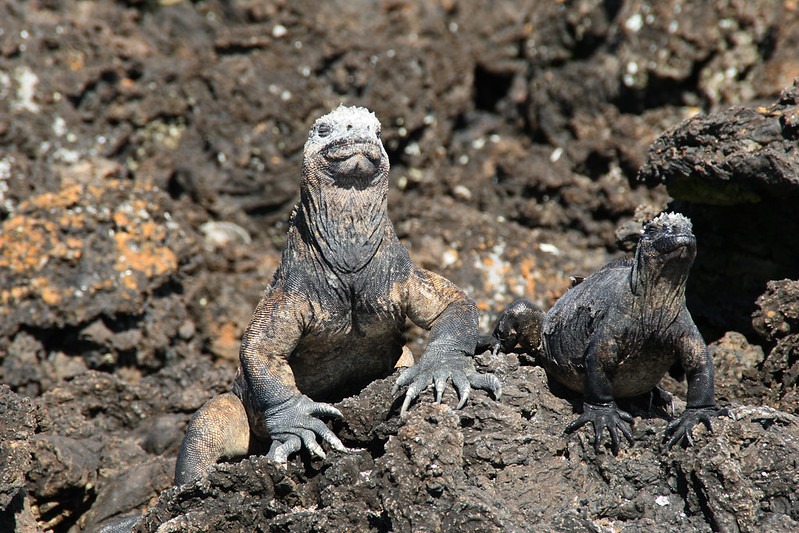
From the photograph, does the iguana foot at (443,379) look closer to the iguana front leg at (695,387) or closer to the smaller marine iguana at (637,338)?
the smaller marine iguana at (637,338)

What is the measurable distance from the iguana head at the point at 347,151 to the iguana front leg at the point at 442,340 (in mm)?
687

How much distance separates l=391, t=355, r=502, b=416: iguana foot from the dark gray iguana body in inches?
2.4

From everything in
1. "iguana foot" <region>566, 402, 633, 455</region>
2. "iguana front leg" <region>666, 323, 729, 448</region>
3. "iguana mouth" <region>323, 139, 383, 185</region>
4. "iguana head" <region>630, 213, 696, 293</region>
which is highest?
"iguana mouth" <region>323, 139, 383, 185</region>

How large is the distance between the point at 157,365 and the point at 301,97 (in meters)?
3.46

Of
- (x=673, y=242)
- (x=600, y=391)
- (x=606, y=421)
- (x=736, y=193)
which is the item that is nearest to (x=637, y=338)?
(x=600, y=391)

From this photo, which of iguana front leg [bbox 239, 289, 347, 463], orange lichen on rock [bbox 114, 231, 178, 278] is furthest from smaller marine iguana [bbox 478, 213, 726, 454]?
orange lichen on rock [bbox 114, 231, 178, 278]

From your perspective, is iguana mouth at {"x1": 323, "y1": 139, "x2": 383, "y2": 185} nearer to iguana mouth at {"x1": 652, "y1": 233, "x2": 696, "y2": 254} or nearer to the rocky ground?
the rocky ground

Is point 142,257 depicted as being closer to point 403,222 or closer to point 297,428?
point 403,222

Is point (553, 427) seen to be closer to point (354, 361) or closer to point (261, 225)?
point (354, 361)

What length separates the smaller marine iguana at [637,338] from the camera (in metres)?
5.30

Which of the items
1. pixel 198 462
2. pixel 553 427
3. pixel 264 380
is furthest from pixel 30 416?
pixel 553 427

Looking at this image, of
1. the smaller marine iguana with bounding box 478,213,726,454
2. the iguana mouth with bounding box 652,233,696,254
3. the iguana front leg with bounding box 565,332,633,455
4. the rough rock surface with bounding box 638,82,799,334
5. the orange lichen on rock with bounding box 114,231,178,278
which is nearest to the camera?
the iguana mouth with bounding box 652,233,696,254

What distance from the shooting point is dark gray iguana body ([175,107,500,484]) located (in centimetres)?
606

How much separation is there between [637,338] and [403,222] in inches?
189
